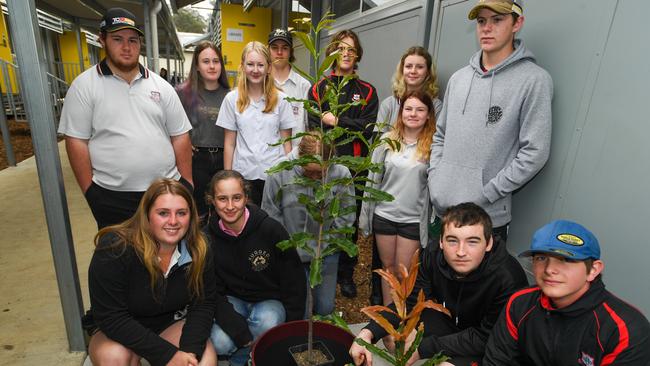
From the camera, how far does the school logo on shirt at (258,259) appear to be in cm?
226

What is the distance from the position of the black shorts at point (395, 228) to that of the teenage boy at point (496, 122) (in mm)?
345

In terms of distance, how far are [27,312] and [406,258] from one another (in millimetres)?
2743

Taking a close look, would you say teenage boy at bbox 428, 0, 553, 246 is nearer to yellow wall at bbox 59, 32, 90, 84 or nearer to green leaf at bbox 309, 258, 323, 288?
green leaf at bbox 309, 258, 323, 288

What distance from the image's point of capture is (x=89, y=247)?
399 centimetres

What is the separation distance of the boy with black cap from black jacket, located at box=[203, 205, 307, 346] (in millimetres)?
536

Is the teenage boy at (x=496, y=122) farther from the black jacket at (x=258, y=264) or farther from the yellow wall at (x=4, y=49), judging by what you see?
the yellow wall at (x=4, y=49)

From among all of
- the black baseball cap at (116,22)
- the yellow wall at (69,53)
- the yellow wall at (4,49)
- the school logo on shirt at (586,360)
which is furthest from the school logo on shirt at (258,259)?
the yellow wall at (69,53)

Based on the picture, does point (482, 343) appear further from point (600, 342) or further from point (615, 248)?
point (615, 248)

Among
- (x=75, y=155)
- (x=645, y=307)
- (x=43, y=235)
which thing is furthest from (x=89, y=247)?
(x=645, y=307)

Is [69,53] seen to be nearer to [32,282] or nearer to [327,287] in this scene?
[32,282]

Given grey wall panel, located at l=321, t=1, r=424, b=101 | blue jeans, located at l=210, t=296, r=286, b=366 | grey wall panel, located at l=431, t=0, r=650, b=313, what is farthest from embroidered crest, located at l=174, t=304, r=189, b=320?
grey wall panel, located at l=321, t=1, r=424, b=101

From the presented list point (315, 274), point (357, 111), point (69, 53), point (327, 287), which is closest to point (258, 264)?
point (327, 287)

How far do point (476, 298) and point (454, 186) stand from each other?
62 cm

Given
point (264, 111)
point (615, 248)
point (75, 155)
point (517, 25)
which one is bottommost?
point (615, 248)
